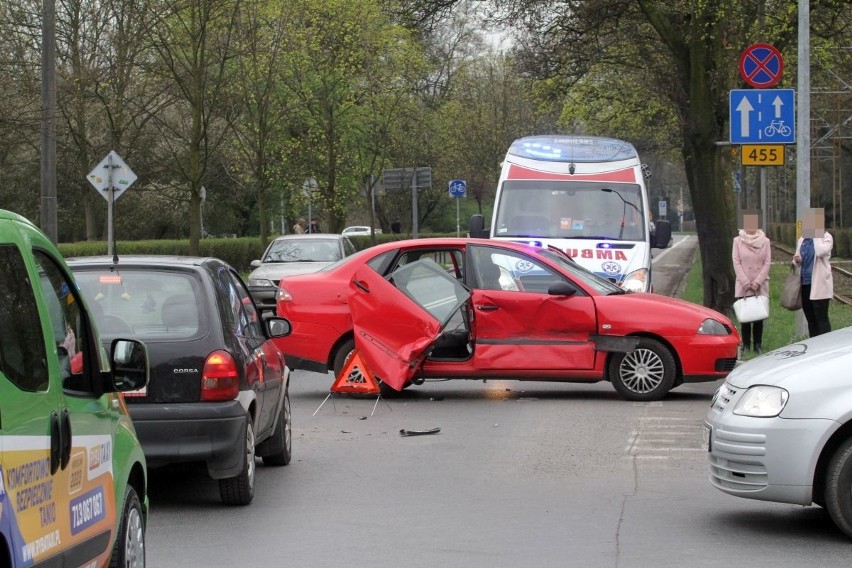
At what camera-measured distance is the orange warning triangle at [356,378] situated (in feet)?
43.5

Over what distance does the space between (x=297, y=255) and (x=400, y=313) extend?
1357 centimetres

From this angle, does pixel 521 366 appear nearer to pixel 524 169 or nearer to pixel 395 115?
pixel 524 169

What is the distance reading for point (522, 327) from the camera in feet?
43.1

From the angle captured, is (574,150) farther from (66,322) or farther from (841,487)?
(66,322)

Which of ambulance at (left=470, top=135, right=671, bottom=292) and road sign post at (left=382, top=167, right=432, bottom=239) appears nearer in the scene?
ambulance at (left=470, top=135, right=671, bottom=292)

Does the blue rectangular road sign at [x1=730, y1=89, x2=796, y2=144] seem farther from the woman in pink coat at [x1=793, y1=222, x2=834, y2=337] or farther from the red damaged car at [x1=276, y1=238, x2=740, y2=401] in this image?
the red damaged car at [x1=276, y1=238, x2=740, y2=401]

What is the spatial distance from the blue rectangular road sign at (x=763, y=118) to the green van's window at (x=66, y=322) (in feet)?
44.6

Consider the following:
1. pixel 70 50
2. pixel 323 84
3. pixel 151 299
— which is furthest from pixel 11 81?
pixel 151 299

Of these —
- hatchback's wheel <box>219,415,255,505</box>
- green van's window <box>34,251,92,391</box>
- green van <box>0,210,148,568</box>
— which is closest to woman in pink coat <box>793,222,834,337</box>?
hatchback's wheel <box>219,415,255,505</box>

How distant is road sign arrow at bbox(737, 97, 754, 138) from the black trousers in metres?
2.43

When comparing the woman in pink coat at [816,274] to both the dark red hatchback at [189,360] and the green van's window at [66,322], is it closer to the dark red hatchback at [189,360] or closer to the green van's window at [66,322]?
the dark red hatchback at [189,360]

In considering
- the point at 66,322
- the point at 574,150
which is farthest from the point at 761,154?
the point at 66,322

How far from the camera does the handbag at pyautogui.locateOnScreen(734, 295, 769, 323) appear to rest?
54.4 feet

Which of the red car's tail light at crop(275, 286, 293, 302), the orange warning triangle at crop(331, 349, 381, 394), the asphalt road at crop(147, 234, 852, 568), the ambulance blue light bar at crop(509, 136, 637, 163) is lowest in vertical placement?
the asphalt road at crop(147, 234, 852, 568)
